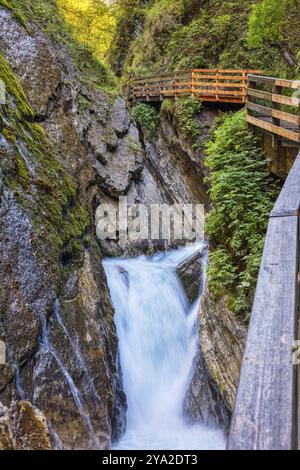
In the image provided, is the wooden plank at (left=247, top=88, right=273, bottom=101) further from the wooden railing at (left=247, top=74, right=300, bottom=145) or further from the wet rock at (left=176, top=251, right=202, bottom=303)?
the wet rock at (left=176, top=251, right=202, bottom=303)

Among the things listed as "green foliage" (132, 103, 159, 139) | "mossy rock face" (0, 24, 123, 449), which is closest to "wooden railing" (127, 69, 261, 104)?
"green foliage" (132, 103, 159, 139)

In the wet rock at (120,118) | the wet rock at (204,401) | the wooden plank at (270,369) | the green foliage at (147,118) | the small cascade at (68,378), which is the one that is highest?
the green foliage at (147,118)

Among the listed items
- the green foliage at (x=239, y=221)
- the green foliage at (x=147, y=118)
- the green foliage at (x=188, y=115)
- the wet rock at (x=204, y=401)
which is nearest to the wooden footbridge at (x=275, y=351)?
the green foliage at (x=239, y=221)

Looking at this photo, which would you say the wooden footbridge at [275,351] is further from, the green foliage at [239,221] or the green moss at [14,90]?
the green moss at [14,90]

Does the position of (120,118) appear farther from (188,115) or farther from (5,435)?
(5,435)

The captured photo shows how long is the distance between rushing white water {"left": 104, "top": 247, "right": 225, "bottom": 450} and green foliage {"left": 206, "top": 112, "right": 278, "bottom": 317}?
2925 mm

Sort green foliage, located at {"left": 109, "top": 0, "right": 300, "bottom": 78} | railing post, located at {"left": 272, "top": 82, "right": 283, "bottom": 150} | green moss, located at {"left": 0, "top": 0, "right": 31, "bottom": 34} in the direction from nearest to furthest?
railing post, located at {"left": 272, "top": 82, "right": 283, "bottom": 150}, green moss, located at {"left": 0, "top": 0, "right": 31, "bottom": 34}, green foliage, located at {"left": 109, "top": 0, "right": 300, "bottom": 78}

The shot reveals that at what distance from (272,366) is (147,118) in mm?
20524

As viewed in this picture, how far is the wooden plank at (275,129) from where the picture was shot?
654 centimetres

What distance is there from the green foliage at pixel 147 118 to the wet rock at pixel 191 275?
10.2m

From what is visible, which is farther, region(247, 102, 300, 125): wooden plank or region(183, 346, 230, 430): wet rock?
region(183, 346, 230, 430): wet rock

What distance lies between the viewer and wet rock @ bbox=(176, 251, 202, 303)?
11156mm

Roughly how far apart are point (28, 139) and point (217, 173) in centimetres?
402
